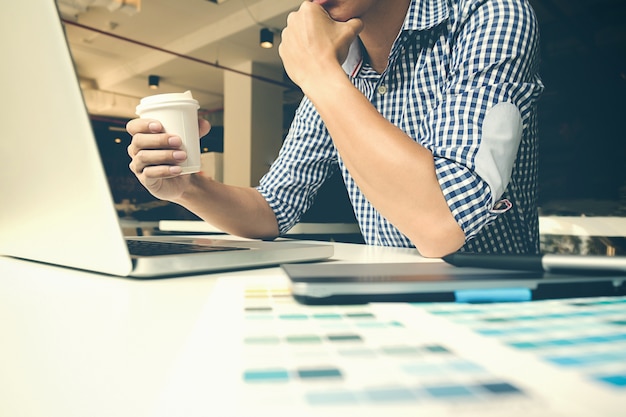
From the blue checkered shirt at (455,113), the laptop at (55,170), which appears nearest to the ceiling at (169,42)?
the blue checkered shirt at (455,113)

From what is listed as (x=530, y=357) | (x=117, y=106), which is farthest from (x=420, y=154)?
(x=117, y=106)

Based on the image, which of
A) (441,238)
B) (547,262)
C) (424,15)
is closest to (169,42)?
(424,15)

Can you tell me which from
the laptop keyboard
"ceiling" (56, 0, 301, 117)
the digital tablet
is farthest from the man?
"ceiling" (56, 0, 301, 117)

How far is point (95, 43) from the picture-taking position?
4.68 meters

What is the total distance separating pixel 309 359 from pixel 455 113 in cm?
61

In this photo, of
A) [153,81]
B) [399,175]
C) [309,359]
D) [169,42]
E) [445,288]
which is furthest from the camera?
[153,81]

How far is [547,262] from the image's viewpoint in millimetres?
357

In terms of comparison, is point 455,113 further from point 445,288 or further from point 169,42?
point 169,42

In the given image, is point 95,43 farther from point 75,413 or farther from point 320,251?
point 75,413

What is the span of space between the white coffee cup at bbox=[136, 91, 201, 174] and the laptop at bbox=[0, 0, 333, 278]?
0.63ft

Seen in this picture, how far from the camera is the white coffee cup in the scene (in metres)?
0.60

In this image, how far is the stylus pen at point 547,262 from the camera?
33cm

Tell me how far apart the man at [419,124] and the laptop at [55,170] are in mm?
198

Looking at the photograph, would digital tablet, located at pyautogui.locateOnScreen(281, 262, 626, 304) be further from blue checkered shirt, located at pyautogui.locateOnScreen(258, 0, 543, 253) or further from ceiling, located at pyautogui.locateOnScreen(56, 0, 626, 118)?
ceiling, located at pyautogui.locateOnScreen(56, 0, 626, 118)
